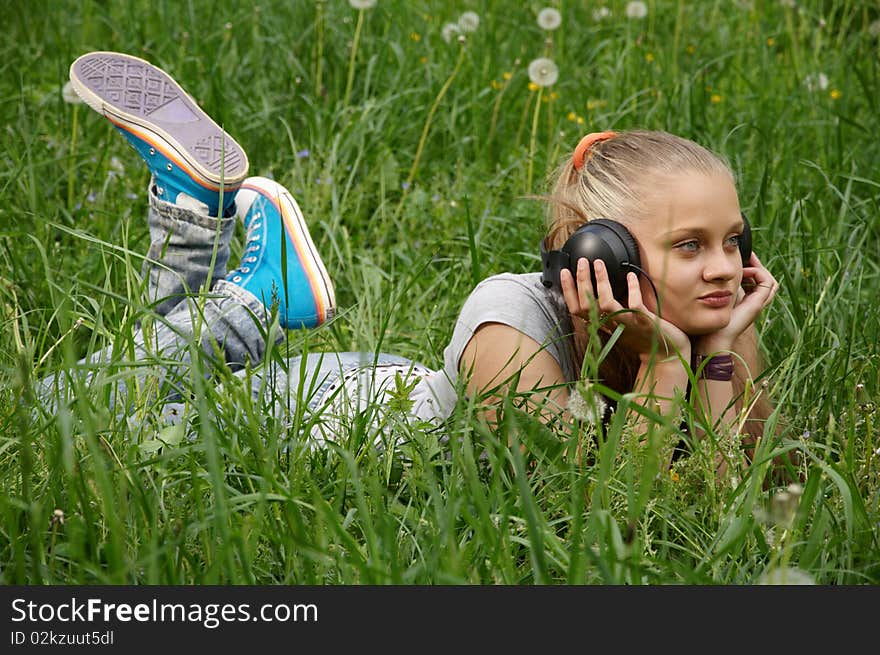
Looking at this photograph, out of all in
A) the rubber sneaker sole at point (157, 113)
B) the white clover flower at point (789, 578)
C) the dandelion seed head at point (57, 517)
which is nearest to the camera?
the white clover flower at point (789, 578)

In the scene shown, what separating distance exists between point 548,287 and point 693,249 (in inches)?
12.9

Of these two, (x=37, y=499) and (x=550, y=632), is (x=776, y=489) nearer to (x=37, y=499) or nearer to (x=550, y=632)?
(x=550, y=632)

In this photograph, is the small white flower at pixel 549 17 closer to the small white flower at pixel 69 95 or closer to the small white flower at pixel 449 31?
the small white flower at pixel 449 31

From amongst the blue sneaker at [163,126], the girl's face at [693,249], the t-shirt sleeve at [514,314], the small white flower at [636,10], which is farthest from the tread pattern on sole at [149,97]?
the small white flower at [636,10]

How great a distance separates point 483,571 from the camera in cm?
184

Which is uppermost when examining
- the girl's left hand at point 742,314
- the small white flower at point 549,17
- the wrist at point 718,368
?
the small white flower at point 549,17

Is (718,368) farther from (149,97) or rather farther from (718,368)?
(149,97)

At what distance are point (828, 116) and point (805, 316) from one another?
1571 mm

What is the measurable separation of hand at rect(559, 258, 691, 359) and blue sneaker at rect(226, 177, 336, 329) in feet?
2.55

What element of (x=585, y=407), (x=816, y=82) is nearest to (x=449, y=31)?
(x=816, y=82)

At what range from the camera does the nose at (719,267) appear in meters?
Result: 2.39

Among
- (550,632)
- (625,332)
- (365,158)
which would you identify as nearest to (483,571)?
(550,632)

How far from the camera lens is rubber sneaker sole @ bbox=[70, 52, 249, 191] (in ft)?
9.52

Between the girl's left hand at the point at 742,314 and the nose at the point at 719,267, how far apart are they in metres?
0.16
